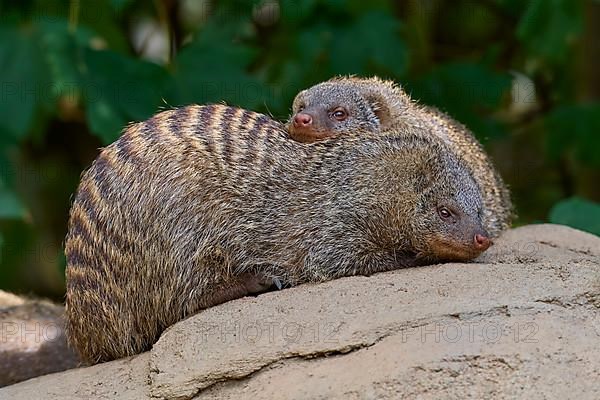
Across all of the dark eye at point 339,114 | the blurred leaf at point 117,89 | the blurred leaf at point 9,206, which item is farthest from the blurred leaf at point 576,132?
the blurred leaf at point 9,206

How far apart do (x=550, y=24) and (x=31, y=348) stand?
253cm

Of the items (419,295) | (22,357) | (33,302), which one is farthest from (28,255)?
(419,295)

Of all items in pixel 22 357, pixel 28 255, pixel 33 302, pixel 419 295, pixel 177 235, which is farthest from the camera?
pixel 28 255

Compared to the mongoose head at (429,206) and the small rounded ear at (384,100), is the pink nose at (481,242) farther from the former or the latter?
the small rounded ear at (384,100)

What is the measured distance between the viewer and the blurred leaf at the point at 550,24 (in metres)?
4.22

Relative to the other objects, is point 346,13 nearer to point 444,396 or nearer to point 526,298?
point 526,298

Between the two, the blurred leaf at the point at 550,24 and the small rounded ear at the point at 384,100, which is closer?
the small rounded ear at the point at 384,100

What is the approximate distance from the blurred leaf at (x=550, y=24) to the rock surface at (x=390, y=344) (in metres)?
1.85

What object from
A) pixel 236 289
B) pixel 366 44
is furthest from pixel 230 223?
pixel 366 44

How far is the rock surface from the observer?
2.10 metres

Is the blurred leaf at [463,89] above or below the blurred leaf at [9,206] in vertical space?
above

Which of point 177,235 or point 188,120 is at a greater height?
point 188,120

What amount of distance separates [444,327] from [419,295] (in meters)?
0.18

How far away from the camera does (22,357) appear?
344 cm
